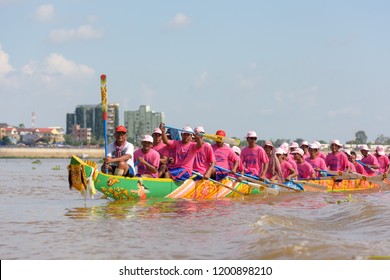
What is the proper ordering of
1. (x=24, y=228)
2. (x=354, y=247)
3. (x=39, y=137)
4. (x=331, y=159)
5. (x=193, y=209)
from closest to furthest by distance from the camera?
(x=354, y=247), (x=24, y=228), (x=193, y=209), (x=331, y=159), (x=39, y=137)

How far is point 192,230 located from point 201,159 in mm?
5483

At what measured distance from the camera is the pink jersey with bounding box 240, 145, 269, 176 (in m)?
16.7

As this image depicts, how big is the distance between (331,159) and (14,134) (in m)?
175

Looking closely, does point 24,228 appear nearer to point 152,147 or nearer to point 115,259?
point 115,259

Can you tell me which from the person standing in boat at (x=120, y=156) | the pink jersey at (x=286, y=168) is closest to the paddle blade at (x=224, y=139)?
the person standing in boat at (x=120, y=156)

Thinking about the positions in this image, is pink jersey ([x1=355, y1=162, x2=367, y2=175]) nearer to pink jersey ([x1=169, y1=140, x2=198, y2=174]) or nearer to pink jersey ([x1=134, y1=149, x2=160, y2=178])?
pink jersey ([x1=169, y1=140, x2=198, y2=174])

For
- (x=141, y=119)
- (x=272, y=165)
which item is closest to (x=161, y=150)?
(x=272, y=165)

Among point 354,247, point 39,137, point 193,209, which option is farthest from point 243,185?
point 39,137

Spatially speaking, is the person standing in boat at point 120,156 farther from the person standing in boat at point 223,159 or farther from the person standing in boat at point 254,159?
the person standing in boat at point 254,159

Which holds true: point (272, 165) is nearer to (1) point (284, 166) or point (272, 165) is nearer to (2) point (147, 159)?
(1) point (284, 166)

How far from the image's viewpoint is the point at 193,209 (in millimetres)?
12555

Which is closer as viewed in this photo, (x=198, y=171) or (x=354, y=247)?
(x=354, y=247)

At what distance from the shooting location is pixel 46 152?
414ft

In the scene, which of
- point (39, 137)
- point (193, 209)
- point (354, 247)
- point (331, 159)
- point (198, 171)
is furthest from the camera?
point (39, 137)
